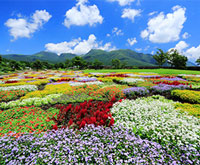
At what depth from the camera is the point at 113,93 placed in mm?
8141

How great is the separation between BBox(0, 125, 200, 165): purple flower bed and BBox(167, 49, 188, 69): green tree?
67262 millimetres

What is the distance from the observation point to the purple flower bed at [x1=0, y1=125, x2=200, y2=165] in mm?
2684

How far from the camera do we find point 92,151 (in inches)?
115

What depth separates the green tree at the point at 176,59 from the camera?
190 feet

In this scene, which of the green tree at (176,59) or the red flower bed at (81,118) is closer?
the red flower bed at (81,118)

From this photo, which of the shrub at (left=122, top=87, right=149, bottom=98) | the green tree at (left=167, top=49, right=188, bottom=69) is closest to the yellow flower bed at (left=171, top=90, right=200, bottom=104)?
the shrub at (left=122, top=87, right=149, bottom=98)

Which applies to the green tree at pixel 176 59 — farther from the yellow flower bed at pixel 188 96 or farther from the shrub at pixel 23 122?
the shrub at pixel 23 122

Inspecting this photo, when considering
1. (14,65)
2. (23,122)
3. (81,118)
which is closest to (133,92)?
(81,118)

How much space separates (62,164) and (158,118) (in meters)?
3.80

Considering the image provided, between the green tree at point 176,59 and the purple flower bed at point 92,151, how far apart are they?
2648 inches

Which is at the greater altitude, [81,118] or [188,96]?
[188,96]

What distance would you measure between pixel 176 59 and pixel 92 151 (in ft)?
241

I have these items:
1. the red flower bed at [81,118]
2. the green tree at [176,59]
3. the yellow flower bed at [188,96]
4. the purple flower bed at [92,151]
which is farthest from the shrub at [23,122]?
the green tree at [176,59]

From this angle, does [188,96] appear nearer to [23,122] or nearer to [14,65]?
[23,122]
